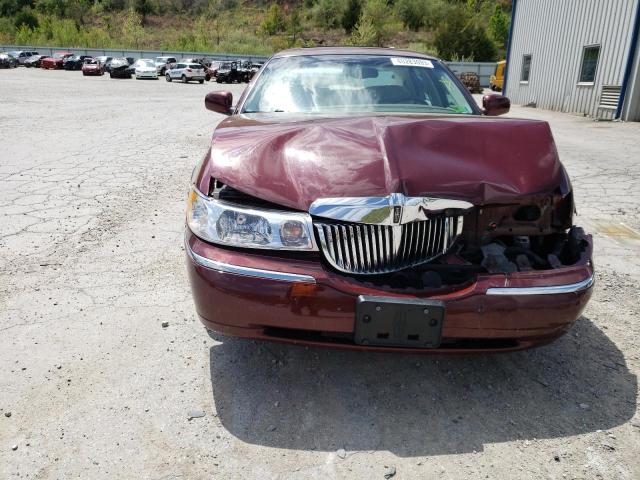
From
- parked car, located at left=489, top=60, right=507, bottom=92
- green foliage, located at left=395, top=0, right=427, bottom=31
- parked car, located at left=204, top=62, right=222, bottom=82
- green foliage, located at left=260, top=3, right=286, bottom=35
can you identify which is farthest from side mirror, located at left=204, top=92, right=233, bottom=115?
green foliage, located at left=260, top=3, right=286, bottom=35

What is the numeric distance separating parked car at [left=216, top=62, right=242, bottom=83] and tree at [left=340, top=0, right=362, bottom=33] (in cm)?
3473

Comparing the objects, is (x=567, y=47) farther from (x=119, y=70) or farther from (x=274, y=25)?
(x=274, y=25)

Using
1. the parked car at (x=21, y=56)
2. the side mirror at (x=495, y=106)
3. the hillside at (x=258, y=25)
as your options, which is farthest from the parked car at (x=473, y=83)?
the parked car at (x=21, y=56)

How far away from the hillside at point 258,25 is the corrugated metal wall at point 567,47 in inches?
962

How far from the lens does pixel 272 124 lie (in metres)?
2.67

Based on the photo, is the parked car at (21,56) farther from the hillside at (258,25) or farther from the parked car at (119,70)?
the parked car at (119,70)

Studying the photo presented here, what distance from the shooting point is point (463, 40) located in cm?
4375

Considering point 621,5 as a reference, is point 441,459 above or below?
below

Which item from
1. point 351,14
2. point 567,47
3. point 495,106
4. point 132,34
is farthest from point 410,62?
point 132,34

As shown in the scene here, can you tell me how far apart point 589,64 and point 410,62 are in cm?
1456

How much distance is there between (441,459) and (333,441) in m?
0.42

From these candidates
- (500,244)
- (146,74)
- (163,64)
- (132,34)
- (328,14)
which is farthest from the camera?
(328,14)

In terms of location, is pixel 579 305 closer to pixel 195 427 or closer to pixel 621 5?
pixel 195 427

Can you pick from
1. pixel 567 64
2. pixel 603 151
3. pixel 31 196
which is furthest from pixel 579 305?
pixel 567 64
